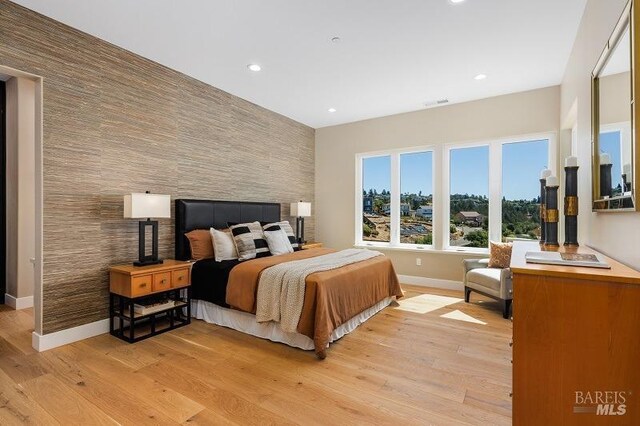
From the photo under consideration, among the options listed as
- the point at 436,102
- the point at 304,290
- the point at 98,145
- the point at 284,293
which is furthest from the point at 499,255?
the point at 98,145

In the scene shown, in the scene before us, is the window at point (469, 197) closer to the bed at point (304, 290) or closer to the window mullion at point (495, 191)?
the window mullion at point (495, 191)

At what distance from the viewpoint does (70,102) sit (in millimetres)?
2893

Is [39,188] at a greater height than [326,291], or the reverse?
[39,188]

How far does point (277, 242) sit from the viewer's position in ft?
13.3

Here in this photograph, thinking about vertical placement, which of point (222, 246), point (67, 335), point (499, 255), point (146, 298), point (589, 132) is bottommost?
point (67, 335)

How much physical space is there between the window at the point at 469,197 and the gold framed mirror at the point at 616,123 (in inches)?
115

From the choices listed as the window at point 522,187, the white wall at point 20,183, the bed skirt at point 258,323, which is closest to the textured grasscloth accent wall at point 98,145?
the bed skirt at point 258,323

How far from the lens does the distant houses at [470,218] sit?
191 inches

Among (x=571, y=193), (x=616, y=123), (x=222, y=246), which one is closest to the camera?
(x=616, y=123)

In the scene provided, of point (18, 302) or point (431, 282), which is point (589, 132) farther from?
point (18, 302)

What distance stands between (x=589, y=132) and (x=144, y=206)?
12.4 feet

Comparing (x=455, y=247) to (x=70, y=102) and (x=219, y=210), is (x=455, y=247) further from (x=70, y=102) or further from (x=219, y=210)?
(x=70, y=102)

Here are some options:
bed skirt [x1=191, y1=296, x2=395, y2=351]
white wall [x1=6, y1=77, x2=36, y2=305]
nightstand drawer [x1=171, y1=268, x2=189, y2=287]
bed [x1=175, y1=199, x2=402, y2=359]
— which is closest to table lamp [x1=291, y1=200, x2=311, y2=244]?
bed [x1=175, y1=199, x2=402, y2=359]

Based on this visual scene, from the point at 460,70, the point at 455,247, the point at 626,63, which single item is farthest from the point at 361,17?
the point at 455,247
